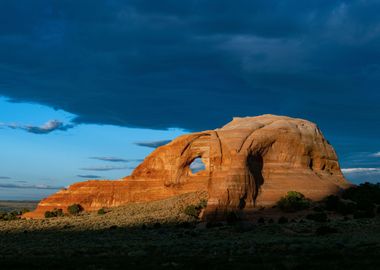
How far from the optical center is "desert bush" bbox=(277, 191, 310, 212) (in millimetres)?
48906

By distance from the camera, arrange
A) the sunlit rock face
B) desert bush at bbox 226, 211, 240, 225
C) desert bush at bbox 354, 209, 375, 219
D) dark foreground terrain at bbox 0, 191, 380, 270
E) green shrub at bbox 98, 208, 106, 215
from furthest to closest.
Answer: green shrub at bbox 98, 208, 106, 215 → the sunlit rock face → desert bush at bbox 226, 211, 240, 225 → desert bush at bbox 354, 209, 375, 219 → dark foreground terrain at bbox 0, 191, 380, 270

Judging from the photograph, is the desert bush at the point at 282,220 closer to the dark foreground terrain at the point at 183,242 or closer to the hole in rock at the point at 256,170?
the dark foreground terrain at the point at 183,242

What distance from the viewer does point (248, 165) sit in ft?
172

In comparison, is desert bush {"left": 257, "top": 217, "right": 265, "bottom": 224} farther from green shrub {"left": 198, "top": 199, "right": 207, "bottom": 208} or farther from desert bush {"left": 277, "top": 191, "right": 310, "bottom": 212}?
green shrub {"left": 198, "top": 199, "right": 207, "bottom": 208}

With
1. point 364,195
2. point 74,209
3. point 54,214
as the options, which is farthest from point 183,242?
point 54,214

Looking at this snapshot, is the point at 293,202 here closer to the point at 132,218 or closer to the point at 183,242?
the point at 132,218

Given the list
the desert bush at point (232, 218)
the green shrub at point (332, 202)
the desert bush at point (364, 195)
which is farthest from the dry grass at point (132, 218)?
the desert bush at point (364, 195)

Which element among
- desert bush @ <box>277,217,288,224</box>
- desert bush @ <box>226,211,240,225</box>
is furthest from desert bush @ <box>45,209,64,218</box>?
desert bush @ <box>277,217,288,224</box>

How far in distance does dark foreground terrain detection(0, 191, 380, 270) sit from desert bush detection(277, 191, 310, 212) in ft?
2.99

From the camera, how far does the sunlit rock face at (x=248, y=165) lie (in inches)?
2018

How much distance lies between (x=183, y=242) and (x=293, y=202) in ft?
58.5

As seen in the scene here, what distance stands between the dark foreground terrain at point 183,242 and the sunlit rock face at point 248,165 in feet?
10.5

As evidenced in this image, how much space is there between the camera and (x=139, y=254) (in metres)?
26.9

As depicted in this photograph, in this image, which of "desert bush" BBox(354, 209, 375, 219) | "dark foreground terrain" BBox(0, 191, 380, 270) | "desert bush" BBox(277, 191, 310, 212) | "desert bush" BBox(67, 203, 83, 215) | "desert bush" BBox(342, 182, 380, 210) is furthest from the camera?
"desert bush" BBox(67, 203, 83, 215)
